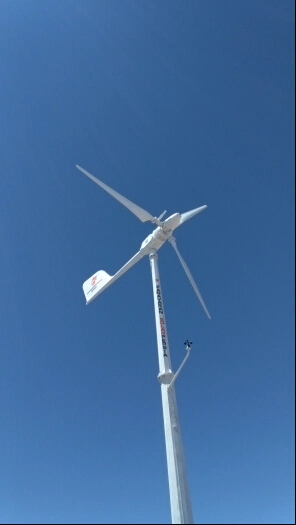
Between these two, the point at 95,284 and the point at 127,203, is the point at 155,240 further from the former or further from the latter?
the point at 95,284

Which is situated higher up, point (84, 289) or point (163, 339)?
point (84, 289)

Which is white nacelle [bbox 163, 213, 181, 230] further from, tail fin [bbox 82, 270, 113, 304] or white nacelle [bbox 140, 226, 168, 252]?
tail fin [bbox 82, 270, 113, 304]

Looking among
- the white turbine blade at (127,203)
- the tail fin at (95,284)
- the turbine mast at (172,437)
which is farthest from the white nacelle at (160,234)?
the turbine mast at (172,437)

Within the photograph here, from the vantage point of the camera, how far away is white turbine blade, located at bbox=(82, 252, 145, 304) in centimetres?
2959

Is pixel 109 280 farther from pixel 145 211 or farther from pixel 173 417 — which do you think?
pixel 173 417

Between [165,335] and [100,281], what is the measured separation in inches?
450

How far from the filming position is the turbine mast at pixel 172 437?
1525cm

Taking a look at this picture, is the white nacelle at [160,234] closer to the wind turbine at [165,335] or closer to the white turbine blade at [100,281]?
the wind turbine at [165,335]

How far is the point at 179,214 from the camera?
102 feet

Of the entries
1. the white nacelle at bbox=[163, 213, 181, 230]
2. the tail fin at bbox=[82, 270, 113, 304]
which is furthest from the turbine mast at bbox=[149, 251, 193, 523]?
the white nacelle at bbox=[163, 213, 181, 230]

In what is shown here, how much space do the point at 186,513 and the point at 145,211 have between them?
2261 cm

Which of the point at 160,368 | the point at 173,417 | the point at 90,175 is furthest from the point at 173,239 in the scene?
the point at 173,417

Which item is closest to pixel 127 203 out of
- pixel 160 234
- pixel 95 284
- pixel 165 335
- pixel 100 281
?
pixel 160 234

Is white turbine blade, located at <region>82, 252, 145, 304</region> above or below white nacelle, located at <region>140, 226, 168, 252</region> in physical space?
below
